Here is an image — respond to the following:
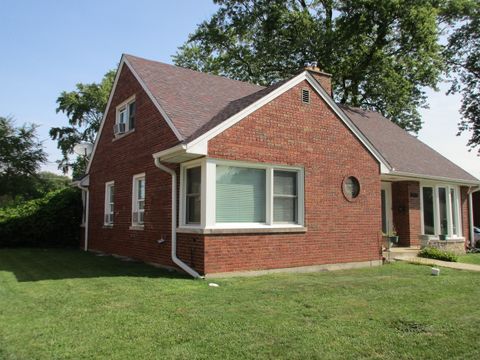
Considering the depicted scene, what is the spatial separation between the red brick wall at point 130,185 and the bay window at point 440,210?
10.7 metres

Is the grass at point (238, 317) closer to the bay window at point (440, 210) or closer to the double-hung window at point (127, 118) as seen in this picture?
the double-hung window at point (127, 118)

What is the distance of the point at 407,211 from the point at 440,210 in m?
2.15

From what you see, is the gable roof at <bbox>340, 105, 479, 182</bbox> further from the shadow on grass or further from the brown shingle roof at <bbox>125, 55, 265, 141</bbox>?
the shadow on grass

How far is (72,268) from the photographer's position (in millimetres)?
11242

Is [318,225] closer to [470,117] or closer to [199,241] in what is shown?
[199,241]

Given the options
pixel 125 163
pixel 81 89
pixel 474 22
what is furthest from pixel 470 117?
pixel 81 89

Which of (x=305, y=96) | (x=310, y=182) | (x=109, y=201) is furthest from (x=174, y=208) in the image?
(x=109, y=201)

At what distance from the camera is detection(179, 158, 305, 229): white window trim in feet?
31.2

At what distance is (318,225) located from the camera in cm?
1138

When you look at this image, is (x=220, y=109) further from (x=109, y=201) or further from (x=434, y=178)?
(x=434, y=178)

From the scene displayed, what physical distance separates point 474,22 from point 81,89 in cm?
3647

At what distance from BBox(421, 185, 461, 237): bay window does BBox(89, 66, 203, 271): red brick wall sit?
35.3ft

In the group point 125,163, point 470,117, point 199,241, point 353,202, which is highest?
point 470,117

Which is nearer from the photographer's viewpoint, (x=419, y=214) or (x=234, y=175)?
(x=234, y=175)
